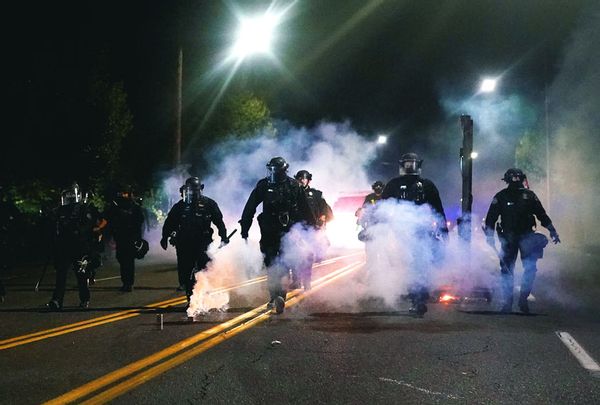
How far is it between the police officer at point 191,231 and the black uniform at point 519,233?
3.65m

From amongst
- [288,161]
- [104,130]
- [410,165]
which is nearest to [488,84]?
[410,165]

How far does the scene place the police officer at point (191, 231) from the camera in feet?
26.4

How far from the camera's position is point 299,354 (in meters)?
5.62

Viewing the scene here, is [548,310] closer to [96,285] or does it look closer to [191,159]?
[96,285]

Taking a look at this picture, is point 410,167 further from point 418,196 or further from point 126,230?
point 126,230

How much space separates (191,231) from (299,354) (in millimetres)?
2964

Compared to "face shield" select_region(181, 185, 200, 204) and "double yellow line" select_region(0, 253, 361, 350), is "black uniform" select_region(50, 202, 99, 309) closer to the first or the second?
"double yellow line" select_region(0, 253, 361, 350)

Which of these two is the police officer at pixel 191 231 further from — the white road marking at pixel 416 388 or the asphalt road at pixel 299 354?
the white road marking at pixel 416 388

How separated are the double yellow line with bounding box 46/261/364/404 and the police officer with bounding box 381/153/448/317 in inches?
73.3

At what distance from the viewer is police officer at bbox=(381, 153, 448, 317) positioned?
7828mm

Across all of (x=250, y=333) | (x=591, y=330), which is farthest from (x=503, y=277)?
(x=250, y=333)

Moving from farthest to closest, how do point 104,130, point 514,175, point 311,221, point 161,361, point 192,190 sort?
point 104,130
point 311,221
point 514,175
point 192,190
point 161,361

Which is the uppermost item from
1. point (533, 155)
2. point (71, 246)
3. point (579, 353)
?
point (533, 155)

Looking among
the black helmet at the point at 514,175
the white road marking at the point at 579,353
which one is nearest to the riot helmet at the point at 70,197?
the black helmet at the point at 514,175
